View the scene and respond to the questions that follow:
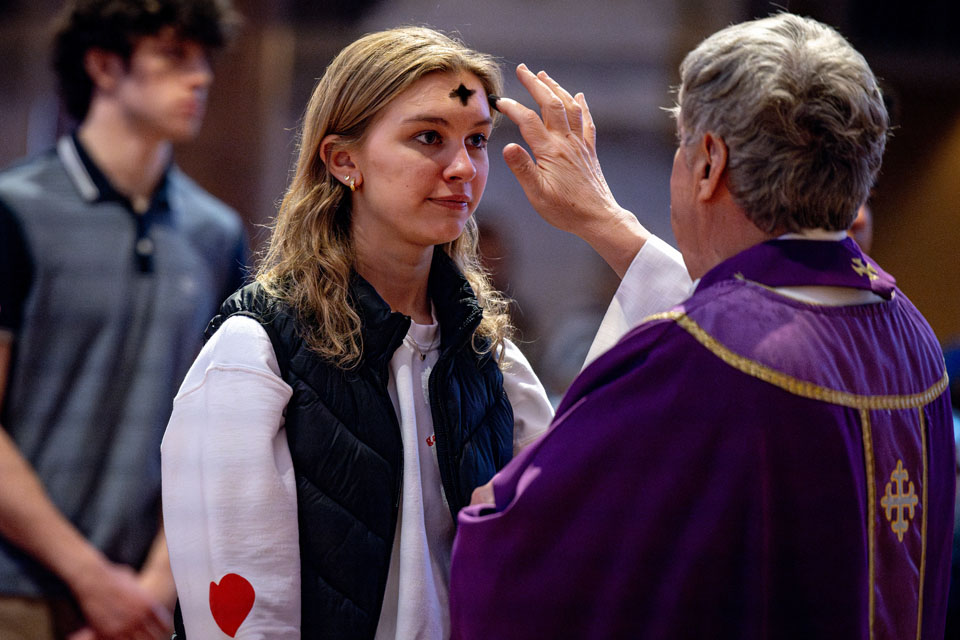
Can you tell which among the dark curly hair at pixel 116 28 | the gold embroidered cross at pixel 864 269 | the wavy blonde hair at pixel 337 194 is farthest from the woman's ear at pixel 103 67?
the gold embroidered cross at pixel 864 269

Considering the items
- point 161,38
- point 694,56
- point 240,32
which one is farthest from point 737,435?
point 240,32

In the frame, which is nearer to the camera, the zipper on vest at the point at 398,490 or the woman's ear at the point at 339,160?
the zipper on vest at the point at 398,490

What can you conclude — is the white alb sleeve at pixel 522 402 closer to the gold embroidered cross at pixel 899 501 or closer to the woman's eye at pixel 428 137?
the woman's eye at pixel 428 137

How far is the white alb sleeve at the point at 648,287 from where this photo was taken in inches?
71.9

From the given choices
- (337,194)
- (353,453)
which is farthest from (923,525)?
(337,194)

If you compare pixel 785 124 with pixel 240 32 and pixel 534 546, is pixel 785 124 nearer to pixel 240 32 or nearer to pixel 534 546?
pixel 534 546

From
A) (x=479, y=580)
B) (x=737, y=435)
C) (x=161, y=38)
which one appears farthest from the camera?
(x=161, y=38)

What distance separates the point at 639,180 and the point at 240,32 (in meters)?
1.94

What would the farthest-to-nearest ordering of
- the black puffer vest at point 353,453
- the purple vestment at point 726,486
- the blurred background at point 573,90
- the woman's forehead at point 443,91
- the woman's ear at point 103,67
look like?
the blurred background at point 573,90 → the woman's ear at point 103,67 → the woman's forehead at point 443,91 → the black puffer vest at point 353,453 → the purple vestment at point 726,486

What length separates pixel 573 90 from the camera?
4973 millimetres

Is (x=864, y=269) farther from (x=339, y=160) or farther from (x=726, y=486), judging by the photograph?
(x=339, y=160)

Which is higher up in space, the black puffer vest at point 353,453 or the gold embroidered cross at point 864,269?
the gold embroidered cross at point 864,269

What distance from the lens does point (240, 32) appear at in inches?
164

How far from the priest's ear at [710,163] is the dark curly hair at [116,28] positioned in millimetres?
1931
